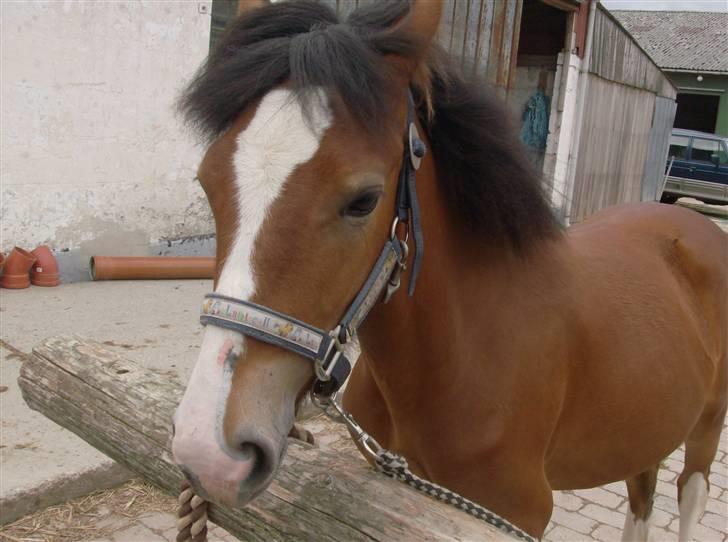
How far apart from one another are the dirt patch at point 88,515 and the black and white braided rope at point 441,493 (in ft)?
4.98

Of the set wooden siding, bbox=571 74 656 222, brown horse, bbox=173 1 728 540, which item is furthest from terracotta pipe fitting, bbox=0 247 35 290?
wooden siding, bbox=571 74 656 222

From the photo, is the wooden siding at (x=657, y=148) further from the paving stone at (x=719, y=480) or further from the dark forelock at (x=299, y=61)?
the dark forelock at (x=299, y=61)

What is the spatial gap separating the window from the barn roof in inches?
373

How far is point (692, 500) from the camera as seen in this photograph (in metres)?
3.40

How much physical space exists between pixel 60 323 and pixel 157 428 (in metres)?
3.04

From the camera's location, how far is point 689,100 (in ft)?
104

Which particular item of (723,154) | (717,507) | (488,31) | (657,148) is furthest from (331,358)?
(723,154)

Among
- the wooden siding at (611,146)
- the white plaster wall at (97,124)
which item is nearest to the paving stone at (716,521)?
the white plaster wall at (97,124)

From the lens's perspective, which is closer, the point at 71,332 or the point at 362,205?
the point at 362,205

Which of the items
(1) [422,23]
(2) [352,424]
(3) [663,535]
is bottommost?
(3) [663,535]

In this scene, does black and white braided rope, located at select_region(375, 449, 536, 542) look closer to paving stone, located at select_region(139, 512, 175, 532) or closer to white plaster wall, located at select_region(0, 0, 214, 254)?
paving stone, located at select_region(139, 512, 175, 532)

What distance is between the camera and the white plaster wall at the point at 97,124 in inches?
209

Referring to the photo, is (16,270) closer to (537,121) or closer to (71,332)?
(71,332)

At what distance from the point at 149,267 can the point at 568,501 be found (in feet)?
13.1
